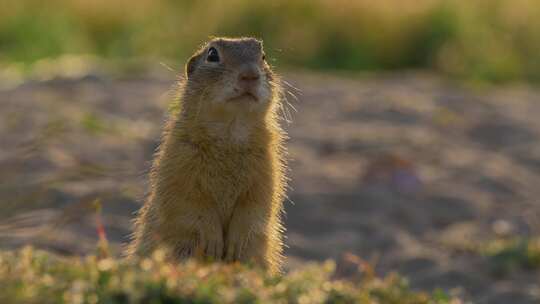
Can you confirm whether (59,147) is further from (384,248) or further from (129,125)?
(384,248)

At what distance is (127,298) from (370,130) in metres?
6.41

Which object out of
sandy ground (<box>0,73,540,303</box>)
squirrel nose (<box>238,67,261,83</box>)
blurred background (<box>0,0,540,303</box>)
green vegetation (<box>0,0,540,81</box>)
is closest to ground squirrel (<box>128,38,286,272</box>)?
squirrel nose (<box>238,67,261,83</box>)

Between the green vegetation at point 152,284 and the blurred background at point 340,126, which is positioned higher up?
the green vegetation at point 152,284

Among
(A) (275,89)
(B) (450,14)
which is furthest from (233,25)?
(A) (275,89)

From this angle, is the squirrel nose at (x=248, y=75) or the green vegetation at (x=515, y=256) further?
the green vegetation at (x=515, y=256)

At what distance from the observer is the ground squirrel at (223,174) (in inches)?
154

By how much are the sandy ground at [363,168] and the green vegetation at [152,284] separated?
1.78 m

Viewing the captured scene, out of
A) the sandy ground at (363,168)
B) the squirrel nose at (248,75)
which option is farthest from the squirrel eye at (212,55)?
the sandy ground at (363,168)

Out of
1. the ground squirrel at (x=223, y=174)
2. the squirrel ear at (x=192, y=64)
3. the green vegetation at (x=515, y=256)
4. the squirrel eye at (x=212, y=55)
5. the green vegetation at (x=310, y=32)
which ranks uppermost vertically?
the squirrel eye at (x=212, y=55)

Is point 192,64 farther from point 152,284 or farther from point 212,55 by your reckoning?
point 152,284

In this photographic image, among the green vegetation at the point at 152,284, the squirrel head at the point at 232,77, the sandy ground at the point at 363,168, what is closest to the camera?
the green vegetation at the point at 152,284

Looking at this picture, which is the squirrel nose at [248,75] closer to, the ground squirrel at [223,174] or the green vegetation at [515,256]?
the ground squirrel at [223,174]

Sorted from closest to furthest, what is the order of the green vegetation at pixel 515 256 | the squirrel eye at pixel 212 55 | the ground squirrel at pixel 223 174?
1. the ground squirrel at pixel 223 174
2. the squirrel eye at pixel 212 55
3. the green vegetation at pixel 515 256

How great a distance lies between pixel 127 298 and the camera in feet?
8.59
